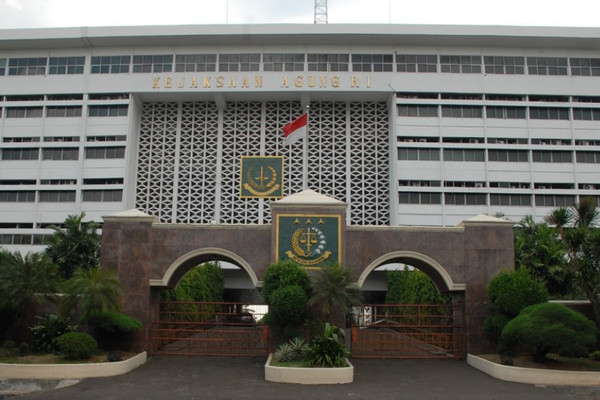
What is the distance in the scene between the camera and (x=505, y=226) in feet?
64.8

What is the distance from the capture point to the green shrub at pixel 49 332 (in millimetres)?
17719

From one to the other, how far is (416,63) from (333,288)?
25127 mm

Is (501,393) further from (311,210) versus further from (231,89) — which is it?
(231,89)

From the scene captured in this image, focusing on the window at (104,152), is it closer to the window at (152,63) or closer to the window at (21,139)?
the window at (21,139)

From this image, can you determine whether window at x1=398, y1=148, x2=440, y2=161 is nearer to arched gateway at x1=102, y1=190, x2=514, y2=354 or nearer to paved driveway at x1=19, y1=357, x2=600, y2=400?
arched gateway at x1=102, y1=190, x2=514, y2=354

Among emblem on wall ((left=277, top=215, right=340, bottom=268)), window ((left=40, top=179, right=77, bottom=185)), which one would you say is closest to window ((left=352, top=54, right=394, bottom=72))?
window ((left=40, top=179, right=77, bottom=185))

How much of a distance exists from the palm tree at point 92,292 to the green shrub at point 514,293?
1217 centimetres

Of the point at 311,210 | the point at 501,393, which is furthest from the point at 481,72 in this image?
the point at 501,393

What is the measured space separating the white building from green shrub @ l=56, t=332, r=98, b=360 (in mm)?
19767

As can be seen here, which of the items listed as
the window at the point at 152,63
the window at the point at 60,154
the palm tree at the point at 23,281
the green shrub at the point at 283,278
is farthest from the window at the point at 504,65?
the palm tree at the point at 23,281

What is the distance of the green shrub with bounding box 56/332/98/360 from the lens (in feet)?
54.6

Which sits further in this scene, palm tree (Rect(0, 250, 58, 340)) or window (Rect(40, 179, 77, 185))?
window (Rect(40, 179, 77, 185))

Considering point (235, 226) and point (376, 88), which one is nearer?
point (235, 226)

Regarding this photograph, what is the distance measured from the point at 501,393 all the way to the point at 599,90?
31.2 metres
